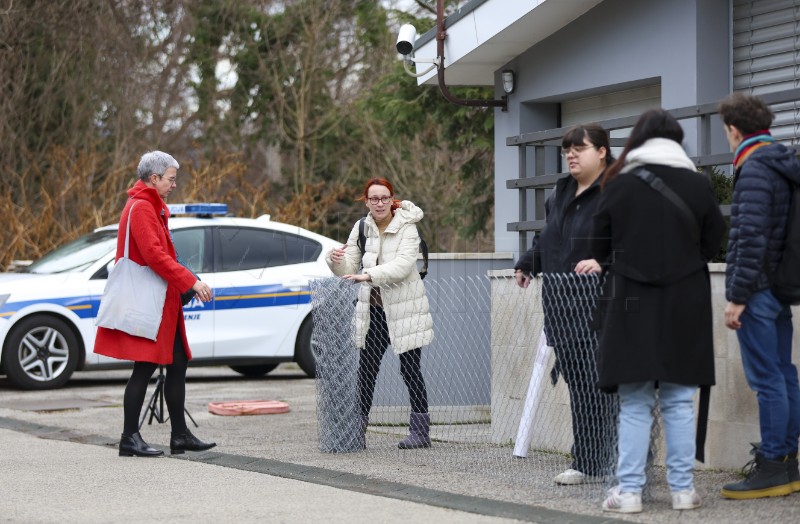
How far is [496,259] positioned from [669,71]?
190cm

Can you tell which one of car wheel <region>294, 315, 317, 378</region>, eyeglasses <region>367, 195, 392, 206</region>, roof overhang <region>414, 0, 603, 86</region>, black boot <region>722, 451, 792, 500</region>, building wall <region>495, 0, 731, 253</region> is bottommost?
black boot <region>722, 451, 792, 500</region>

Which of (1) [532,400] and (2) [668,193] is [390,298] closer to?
(1) [532,400]

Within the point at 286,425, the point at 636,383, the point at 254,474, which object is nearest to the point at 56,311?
the point at 286,425

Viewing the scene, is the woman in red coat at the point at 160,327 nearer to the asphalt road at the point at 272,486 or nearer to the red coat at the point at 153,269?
the red coat at the point at 153,269

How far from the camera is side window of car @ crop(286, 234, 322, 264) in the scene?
Answer: 13820 millimetres

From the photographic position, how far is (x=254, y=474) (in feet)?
23.9

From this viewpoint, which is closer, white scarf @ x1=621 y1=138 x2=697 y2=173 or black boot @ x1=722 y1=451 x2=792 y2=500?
white scarf @ x1=621 y1=138 x2=697 y2=173

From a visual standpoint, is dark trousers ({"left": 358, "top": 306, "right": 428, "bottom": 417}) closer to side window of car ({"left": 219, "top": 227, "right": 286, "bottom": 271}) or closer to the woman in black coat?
the woman in black coat

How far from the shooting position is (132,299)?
26.8 feet

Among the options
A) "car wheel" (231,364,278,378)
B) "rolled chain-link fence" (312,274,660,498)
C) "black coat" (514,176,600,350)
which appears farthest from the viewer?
"car wheel" (231,364,278,378)

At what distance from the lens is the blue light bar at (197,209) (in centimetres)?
1362

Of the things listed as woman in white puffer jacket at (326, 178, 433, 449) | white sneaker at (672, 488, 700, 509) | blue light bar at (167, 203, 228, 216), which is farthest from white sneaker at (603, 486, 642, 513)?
blue light bar at (167, 203, 228, 216)

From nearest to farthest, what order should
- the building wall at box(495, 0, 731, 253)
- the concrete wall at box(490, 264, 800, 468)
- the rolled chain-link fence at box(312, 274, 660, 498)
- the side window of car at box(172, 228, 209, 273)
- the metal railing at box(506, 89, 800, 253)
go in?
the rolled chain-link fence at box(312, 274, 660, 498)
the concrete wall at box(490, 264, 800, 468)
the metal railing at box(506, 89, 800, 253)
the building wall at box(495, 0, 731, 253)
the side window of car at box(172, 228, 209, 273)

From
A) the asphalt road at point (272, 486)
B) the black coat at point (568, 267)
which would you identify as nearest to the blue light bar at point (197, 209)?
the asphalt road at point (272, 486)
